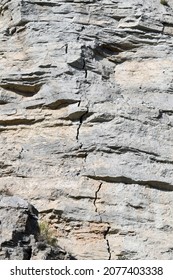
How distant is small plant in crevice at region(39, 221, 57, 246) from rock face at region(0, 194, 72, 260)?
0.39 ft

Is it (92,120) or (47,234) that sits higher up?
(92,120)

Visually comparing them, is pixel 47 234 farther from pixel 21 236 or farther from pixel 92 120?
pixel 92 120

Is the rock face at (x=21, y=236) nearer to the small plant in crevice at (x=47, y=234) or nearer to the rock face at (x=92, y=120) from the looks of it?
the small plant in crevice at (x=47, y=234)

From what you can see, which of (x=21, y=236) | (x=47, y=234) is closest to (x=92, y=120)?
(x=47, y=234)

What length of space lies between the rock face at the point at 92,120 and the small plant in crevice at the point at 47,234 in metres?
0.20

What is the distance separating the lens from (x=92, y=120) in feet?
53.5

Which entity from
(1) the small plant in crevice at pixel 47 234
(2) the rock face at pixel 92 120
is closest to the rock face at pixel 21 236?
(1) the small plant in crevice at pixel 47 234

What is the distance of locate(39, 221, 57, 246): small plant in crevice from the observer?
557 inches

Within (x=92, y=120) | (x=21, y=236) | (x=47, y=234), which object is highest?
(x=92, y=120)

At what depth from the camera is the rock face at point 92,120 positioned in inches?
601

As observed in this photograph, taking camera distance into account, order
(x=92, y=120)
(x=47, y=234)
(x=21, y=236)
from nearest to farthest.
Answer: (x=21, y=236)
(x=47, y=234)
(x=92, y=120)

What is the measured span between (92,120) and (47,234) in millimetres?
2667

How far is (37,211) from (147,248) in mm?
2002

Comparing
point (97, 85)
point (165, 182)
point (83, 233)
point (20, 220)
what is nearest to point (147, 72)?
point (97, 85)
